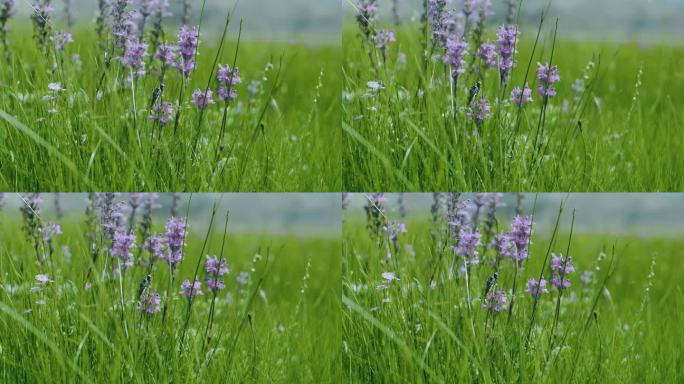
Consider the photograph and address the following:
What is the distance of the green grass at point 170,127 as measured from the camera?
395 cm

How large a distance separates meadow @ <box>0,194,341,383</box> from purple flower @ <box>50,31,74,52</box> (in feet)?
2.59

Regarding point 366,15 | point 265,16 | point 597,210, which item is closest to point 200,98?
point 265,16

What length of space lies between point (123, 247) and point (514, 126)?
6.44 ft

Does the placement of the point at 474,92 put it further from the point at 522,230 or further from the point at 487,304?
the point at 487,304

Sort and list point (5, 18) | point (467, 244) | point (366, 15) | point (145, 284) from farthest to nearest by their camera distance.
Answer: point (5, 18) < point (366, 15) < point (467, 244) < point (145, 284)

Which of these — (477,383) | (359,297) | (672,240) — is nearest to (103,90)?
(359,297)

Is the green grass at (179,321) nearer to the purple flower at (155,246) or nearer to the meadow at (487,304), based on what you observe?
the purple flower at (155,246)

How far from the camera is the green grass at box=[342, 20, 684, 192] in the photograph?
3.98 metres

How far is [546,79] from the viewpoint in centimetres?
419

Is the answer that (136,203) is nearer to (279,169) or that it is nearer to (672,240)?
(279,169)

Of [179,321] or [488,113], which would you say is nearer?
[179,321]

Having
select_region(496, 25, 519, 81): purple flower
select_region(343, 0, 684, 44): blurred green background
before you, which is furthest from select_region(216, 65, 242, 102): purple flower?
select_region(343, 0, 684, 44): blurred green background

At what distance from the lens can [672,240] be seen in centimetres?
436

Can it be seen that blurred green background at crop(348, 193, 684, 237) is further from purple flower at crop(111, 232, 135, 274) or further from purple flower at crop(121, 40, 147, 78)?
purple flower at crop(121, 40, 147, 78)
